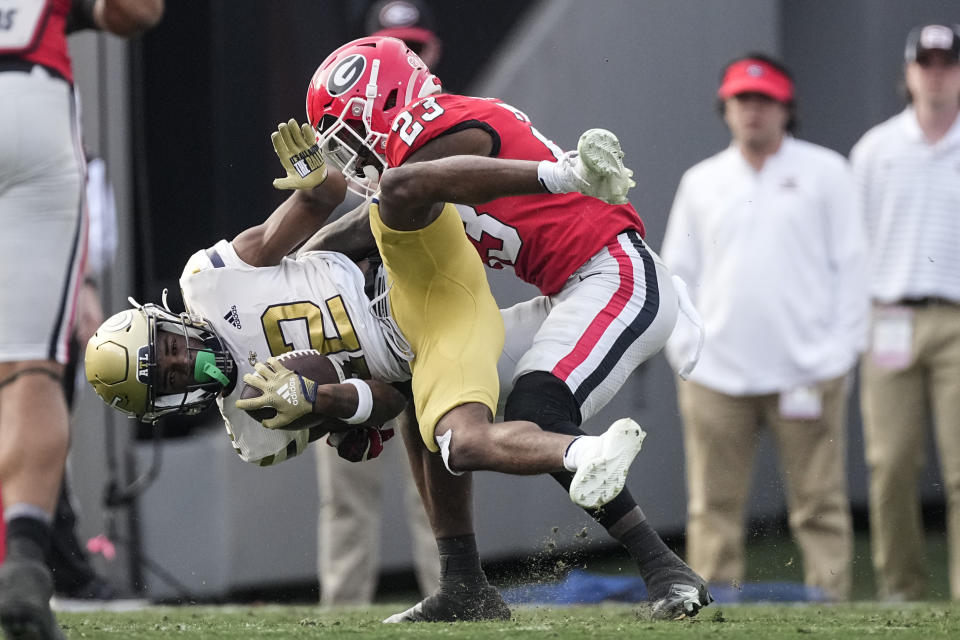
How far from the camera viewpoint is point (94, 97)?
7082 mm

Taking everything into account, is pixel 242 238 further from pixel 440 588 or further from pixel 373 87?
pixel 440 588

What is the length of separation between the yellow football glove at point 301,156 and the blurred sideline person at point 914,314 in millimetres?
2890

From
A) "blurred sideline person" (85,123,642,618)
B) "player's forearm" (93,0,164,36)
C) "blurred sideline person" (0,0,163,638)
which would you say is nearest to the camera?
"blurred sideline person" (0,0,163,638)

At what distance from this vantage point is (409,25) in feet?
20.8

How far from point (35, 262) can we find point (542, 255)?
1.48m

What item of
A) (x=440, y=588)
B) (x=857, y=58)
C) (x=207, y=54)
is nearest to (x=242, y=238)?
(x=440, y=588)

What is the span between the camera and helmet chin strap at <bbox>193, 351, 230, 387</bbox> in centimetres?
439

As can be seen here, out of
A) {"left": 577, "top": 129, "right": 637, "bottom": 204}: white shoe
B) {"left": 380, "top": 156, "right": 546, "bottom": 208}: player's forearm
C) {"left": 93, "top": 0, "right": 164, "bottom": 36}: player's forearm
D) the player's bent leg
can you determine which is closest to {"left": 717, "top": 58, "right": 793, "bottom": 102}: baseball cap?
the player's bent leg

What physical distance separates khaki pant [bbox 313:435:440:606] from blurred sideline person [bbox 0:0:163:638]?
2.85m

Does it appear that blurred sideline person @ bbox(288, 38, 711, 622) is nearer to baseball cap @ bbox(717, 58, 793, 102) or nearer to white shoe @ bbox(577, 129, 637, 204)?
white shoe @ bbox(577, 129, 637, 204)

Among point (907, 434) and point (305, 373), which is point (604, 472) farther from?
point (907, 434)

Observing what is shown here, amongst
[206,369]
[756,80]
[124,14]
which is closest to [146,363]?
[206,369]

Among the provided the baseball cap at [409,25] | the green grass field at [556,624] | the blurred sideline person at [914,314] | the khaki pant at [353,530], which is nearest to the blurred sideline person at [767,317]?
the blurred sideline person at [914,314]

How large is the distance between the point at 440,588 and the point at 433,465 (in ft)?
1.25
